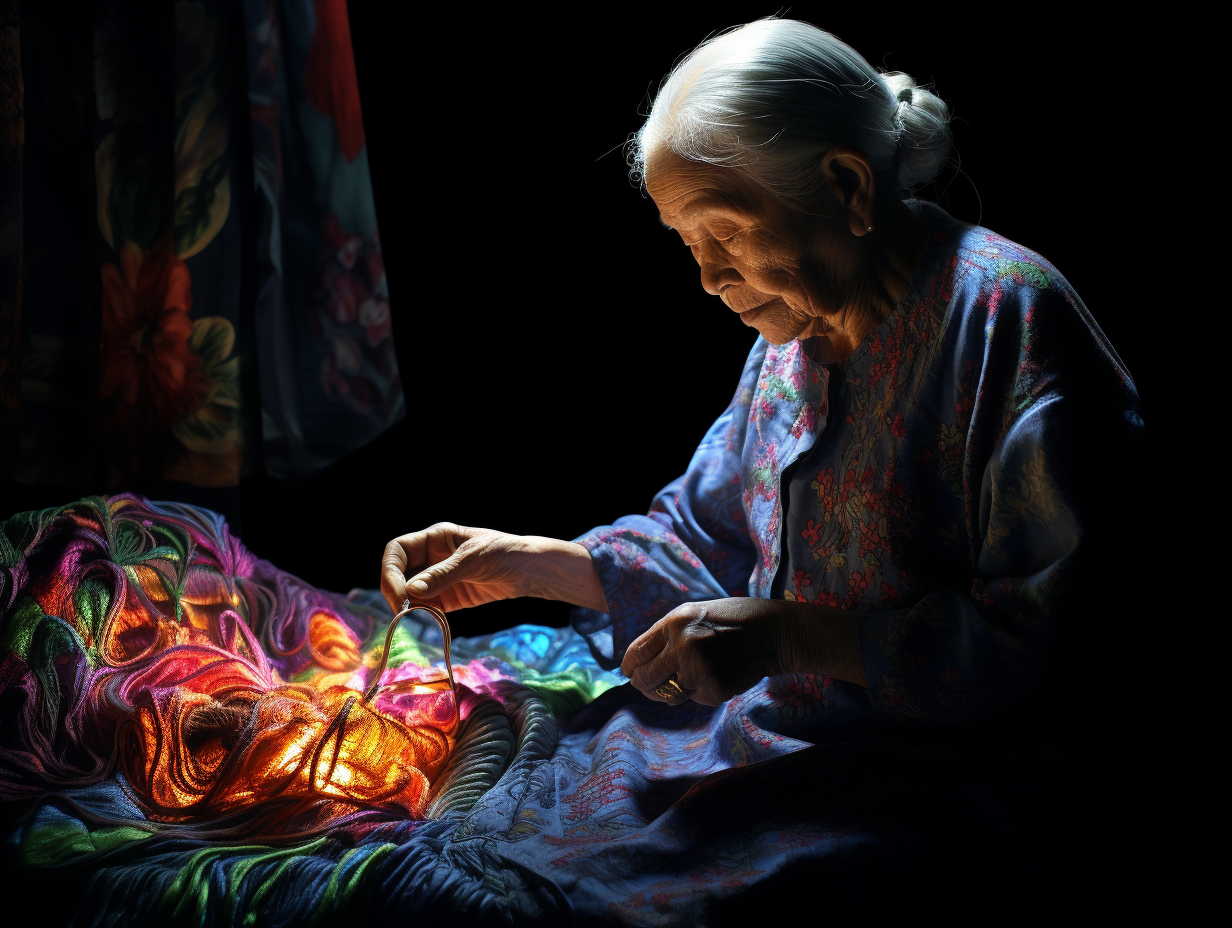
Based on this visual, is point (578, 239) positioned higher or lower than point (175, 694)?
higher

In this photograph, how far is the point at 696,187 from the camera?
2.98 feet

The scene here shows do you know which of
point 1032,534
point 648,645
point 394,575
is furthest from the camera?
point 394,575

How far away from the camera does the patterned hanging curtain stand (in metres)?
1.28

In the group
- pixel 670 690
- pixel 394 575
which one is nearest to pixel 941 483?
pixel 670 690

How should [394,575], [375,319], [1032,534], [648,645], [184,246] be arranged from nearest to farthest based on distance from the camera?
[1032,534] → [648,645] → [394,575] → [184,246] → [375,319]

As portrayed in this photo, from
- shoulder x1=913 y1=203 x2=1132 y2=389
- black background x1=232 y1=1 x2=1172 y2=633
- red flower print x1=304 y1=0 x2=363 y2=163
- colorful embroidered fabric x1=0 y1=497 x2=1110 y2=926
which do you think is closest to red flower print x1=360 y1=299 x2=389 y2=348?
black background x1=232 y1=1 x2=1172 y2=633

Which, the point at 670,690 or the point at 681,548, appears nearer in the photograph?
the point at 670,690

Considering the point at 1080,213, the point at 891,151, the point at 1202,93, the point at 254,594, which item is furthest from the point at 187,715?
the point at 1202,93

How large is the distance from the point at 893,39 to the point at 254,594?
3.78ft

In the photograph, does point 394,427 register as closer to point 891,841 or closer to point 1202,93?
point 891,841

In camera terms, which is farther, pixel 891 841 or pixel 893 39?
pixel 893 39

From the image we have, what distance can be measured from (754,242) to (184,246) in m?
0.88

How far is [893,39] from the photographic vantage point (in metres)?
1.35

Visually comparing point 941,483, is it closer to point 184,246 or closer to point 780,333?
point 780,333
